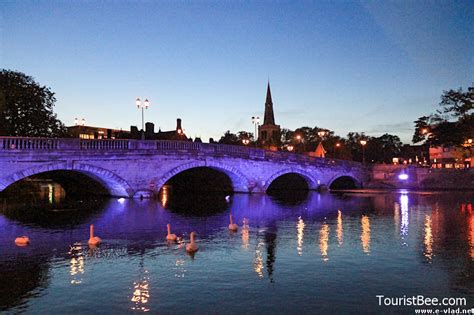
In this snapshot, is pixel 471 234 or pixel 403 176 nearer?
pixel 471 234

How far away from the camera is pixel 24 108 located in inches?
1761

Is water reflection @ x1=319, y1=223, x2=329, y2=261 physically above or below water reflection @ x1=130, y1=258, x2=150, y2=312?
below

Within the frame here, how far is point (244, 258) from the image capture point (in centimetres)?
1495

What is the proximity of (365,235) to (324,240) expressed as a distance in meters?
2.46

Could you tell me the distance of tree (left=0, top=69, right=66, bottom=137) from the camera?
141 ft

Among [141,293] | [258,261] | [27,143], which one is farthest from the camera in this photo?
[27,143]

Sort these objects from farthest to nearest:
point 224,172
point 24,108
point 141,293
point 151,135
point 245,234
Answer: point 151,135
point 224,172
point 24,108
point 245,234
point 141,293

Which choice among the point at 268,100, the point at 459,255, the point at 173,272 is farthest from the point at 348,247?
the point at 268,100

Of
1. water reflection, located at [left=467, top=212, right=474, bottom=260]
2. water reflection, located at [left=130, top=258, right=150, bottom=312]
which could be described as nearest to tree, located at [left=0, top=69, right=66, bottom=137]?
water reflection, located at [left=130, top=258, right=150, bottom=312]

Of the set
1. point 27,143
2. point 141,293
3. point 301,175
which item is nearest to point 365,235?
point 141,293

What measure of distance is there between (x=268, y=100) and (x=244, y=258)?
118762 mm

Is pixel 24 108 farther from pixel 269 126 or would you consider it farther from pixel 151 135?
pixel 269 126

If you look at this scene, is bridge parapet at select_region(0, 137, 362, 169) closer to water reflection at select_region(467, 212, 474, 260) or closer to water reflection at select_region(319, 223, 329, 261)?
water reflection at select_region(319, 223, 329, 261)

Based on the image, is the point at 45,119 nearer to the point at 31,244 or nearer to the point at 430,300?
the point at 31,244
